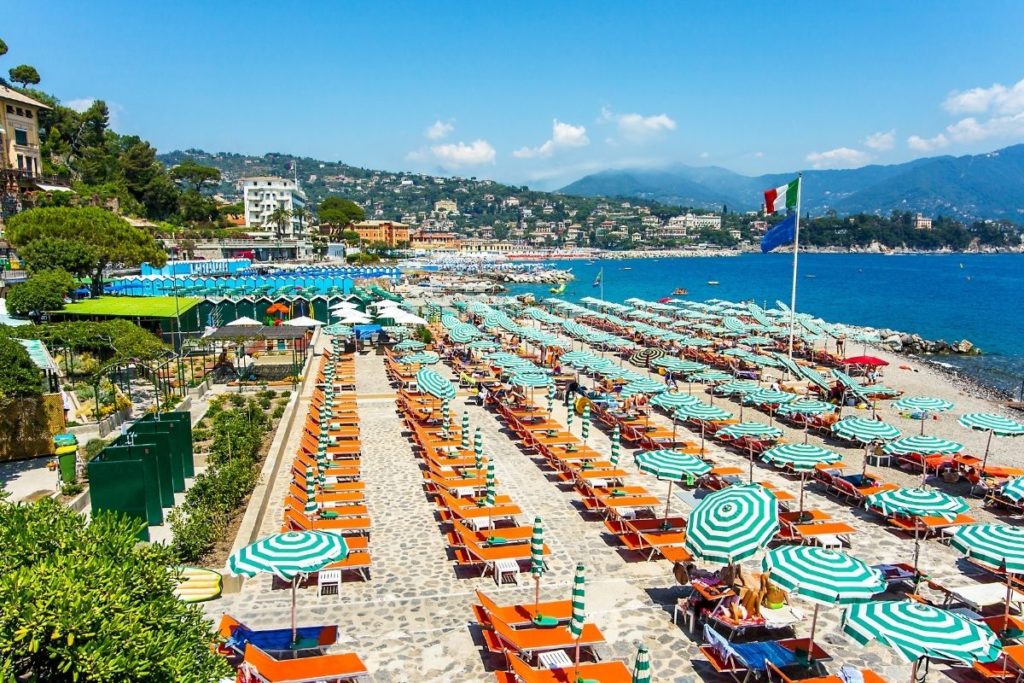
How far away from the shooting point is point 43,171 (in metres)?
51.4

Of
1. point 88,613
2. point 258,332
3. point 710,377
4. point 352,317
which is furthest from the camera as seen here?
point 352,317

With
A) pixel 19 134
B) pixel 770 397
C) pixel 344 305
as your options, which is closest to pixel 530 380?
pixel 770 397

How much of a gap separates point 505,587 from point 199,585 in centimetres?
367

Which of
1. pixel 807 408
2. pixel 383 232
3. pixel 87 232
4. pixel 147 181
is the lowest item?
pixel 807 408

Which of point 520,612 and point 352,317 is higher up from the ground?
point 352,317

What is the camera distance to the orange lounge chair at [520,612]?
7434mm

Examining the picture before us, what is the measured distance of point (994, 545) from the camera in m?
7.59

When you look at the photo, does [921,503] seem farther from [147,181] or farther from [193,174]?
[193,174]

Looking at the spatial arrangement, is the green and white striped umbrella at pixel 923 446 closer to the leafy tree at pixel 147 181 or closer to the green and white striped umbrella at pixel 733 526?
the green and white striped umbrella at pixel 733 526

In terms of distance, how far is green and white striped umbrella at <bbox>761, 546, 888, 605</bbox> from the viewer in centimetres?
643

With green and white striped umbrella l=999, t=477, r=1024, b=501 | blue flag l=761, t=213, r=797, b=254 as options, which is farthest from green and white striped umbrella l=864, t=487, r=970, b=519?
blue flag l=761, t=213, r=797, b=254

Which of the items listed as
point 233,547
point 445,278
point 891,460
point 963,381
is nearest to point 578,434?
point 891,460

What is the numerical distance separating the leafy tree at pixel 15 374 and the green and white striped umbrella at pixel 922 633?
14046mm

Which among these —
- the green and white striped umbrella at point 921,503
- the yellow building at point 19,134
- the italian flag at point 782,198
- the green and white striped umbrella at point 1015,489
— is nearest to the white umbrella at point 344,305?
the italian flag at point 782,198
